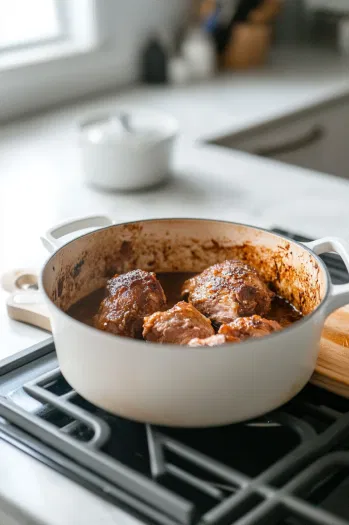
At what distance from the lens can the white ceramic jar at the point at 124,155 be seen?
1.35 m

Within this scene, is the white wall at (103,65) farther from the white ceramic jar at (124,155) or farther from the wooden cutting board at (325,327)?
the wooden cutting board at (325,327)

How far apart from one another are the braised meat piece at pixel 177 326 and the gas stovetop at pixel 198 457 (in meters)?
0.09

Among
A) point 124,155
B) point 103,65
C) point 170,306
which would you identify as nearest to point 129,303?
point 170,306

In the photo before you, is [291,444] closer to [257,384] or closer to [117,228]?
[257,384]

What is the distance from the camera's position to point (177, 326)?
2.36ft

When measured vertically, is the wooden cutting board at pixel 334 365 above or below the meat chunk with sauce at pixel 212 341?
below

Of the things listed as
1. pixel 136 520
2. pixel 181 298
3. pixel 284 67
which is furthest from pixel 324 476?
pixel 284 67

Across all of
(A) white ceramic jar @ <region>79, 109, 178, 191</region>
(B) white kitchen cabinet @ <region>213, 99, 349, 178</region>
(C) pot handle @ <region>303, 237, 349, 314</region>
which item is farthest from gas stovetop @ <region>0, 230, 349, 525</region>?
(B) white kitchen cabinet @ <region>213, 99, 349, 178</region>

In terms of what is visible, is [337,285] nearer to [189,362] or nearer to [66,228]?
[189,362]

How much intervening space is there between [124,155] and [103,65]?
771 mm

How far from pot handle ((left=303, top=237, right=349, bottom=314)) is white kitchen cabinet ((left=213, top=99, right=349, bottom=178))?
3.01 ft

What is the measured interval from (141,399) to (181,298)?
23cm

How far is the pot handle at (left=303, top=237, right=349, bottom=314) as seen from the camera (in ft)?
2.30

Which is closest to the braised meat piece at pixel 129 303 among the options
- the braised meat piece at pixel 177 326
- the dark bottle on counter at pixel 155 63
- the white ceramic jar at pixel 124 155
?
the braised meat piece at pixel 177 326
